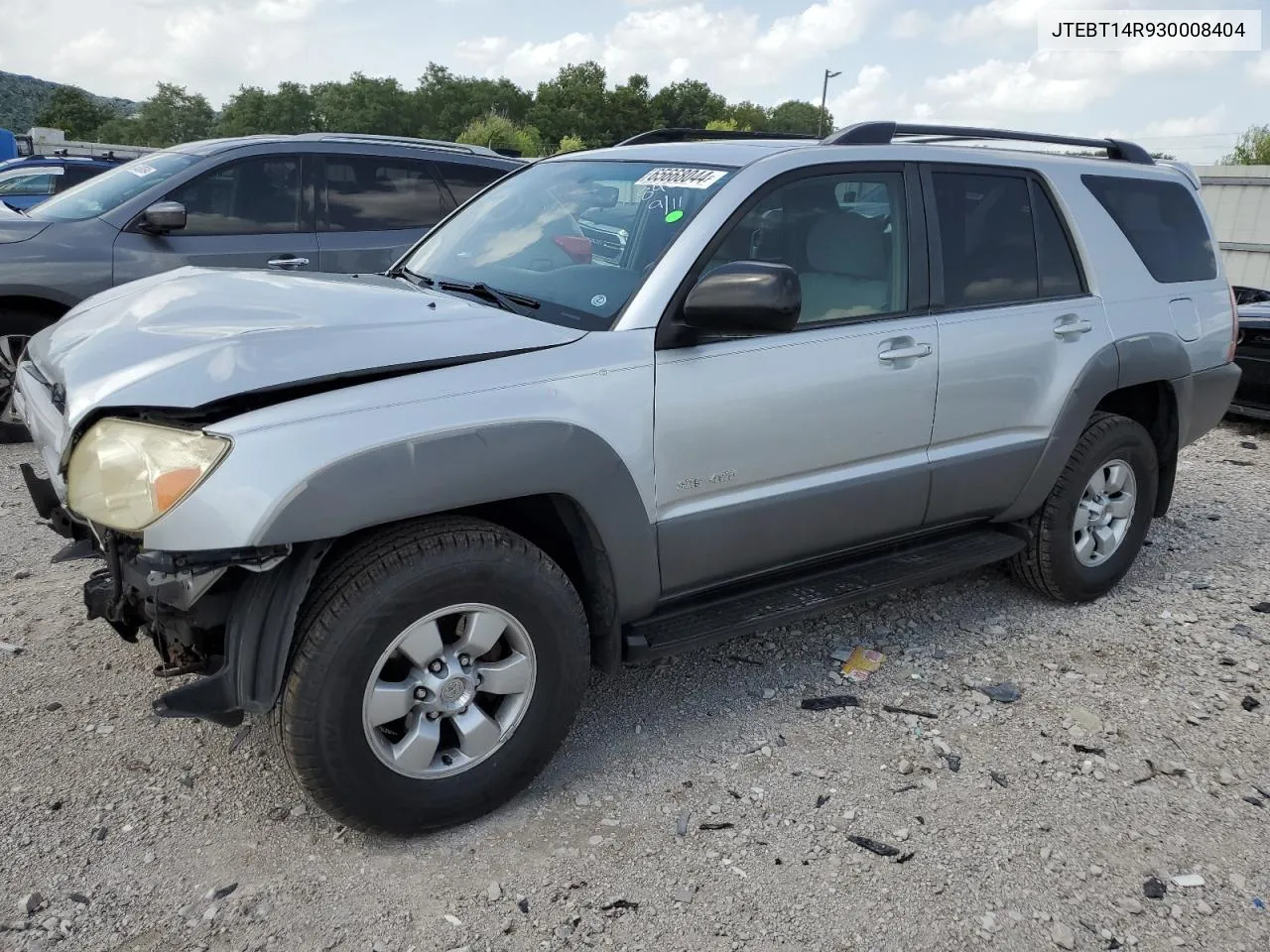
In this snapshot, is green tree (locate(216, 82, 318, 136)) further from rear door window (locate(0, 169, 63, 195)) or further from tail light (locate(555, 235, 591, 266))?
tail light (locate(555, 235, 591, 266))

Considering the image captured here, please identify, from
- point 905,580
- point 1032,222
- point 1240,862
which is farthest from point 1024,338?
point 1240,862

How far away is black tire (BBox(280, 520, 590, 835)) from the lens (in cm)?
235

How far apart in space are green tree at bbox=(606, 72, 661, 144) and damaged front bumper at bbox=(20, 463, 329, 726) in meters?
89.0

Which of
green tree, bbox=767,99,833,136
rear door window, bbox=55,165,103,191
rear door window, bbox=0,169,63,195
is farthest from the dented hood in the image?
green tree, bbox=767,99,833,136

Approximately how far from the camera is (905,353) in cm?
326

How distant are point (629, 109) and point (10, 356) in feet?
293

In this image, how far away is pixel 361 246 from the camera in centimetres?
630

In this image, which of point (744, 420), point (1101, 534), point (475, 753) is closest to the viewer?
point (475, 753)

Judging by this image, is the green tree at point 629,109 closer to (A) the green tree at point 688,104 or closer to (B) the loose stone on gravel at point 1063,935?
(A) the green tree at point 688,104

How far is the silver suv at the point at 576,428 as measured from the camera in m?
2.30

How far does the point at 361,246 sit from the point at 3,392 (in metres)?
2.29

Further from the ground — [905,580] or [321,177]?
[321,177]

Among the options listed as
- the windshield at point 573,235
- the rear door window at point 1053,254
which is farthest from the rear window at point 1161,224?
the windshield at point 573,235

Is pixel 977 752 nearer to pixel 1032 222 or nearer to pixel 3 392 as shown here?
pixel 1032 222
